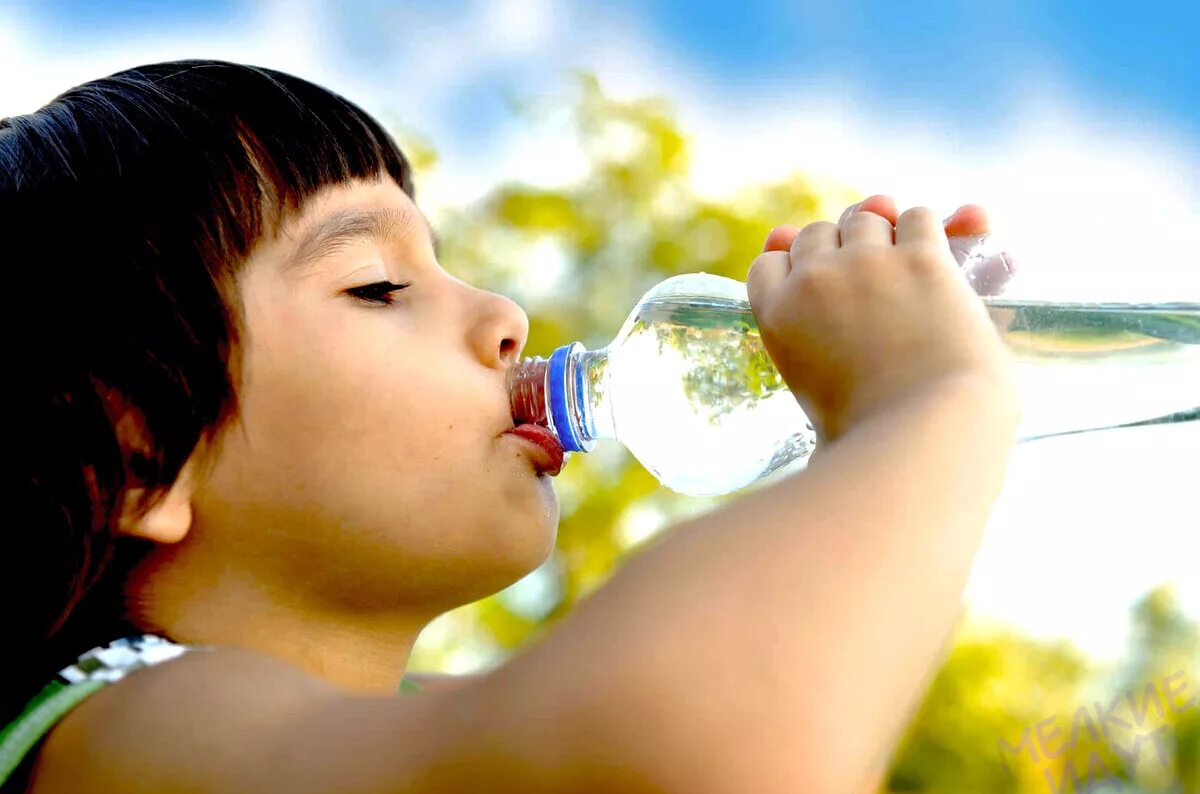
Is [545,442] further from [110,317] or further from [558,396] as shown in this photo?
[110,317]

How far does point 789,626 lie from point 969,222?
626mm

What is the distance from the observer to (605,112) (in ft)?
29.2

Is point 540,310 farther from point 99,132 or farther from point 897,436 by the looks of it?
point 897,436

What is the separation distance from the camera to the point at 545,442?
120cm

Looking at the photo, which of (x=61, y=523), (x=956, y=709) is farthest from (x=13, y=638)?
(x=956, y=709)

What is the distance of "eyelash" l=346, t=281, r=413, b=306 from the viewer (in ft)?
3.86

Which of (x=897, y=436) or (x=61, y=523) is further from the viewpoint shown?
(x=61, y=523)

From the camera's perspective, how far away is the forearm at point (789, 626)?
2.12 ft

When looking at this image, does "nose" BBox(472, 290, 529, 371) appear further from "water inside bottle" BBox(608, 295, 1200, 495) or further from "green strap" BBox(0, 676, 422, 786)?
"green strap" BBox(0, 676, 422, 786)

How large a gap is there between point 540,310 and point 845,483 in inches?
301

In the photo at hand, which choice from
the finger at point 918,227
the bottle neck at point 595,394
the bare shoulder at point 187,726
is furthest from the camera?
the bottle neck at point 595,394

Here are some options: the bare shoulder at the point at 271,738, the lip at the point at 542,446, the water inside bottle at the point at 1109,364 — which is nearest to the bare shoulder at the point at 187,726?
the bare shoulder at the point at 271,738

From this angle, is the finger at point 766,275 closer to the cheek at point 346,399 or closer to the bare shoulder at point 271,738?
the cheek at point 346,399

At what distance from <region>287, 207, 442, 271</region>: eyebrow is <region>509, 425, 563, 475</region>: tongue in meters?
0.23
